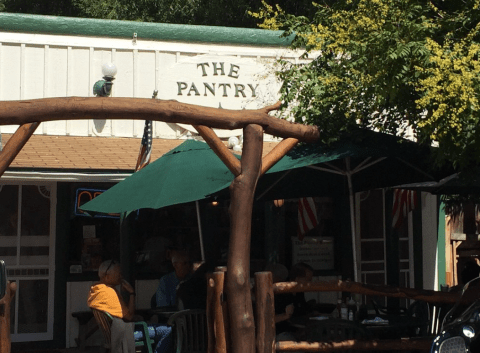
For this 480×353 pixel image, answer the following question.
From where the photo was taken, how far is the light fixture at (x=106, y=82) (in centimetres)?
1093

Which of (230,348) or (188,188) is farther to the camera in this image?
(188,188)

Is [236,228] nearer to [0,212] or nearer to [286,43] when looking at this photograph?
[0,212]

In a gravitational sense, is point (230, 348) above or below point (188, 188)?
below

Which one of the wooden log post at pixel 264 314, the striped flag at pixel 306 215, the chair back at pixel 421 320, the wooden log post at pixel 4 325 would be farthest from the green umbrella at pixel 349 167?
the wooden log post at pixel 4 325

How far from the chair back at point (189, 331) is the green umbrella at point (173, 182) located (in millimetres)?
1039

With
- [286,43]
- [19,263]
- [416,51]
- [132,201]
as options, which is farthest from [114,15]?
[416,51]

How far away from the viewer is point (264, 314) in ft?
19.3

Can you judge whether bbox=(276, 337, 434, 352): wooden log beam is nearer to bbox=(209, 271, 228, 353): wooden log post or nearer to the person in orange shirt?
bbox=(209, 271, 228, 353): wooden log post

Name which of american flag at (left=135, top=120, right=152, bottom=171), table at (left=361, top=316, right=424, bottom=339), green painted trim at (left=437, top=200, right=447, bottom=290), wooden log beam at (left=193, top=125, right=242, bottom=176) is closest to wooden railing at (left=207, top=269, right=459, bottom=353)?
wooden log beam at (left=193, top=125, right=242, bottom=176)

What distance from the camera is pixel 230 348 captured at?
5848 mm

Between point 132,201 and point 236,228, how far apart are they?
2186mm

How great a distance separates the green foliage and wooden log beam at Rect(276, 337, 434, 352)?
4.91ft

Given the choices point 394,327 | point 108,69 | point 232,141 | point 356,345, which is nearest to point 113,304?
point 356,345

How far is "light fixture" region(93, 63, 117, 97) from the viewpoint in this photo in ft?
35.9
